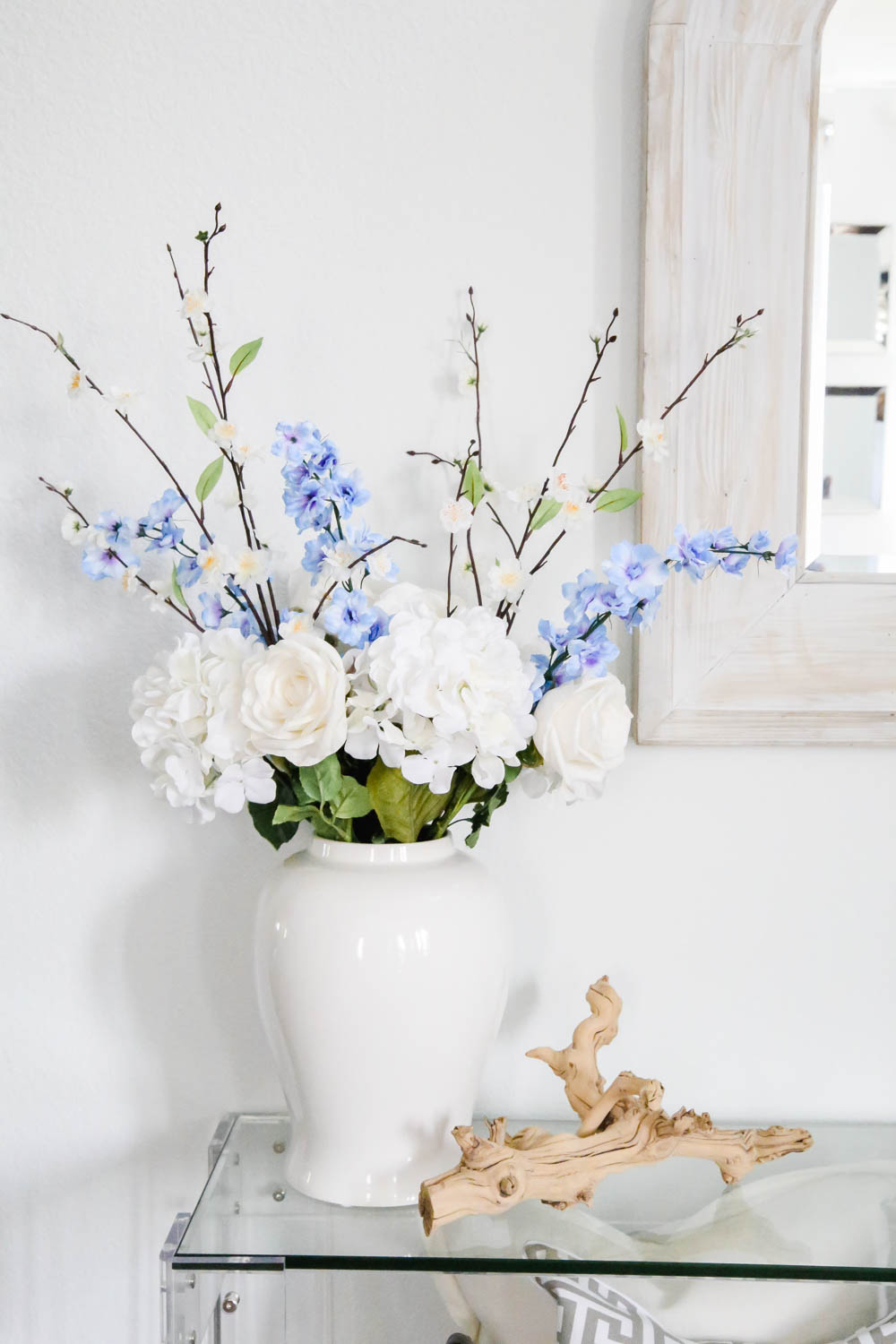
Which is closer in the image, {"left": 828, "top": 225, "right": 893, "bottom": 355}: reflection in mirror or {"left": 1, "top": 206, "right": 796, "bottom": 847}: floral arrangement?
{"left": 1, "top": 206, "right": 796, "bottom": 847}: floral arrangement

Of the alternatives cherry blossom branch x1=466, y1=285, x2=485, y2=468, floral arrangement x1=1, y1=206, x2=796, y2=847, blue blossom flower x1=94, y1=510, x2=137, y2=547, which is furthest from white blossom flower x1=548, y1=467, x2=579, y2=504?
blue blossom flower x1=94, y1=510, x2=137, y2=547

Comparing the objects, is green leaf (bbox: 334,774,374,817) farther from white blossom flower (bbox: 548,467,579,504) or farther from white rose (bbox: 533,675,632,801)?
white blossom flower (bbox: 548,467,579,504)

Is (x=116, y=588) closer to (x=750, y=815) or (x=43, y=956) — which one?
(x=43, y=956)

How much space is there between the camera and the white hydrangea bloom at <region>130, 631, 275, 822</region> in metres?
0.80

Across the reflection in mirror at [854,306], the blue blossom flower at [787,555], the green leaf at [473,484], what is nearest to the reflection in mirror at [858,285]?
the reflection in mirror at [854,306]

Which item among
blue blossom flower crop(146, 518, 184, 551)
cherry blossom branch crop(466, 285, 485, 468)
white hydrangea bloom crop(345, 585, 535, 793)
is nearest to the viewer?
white hydrangea bloom crop(345, 585, 535, 793)

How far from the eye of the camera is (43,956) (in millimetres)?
1072

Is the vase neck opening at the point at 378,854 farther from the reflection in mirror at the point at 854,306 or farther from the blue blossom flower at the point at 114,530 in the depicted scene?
the reflection in mirror at the point at 854,306

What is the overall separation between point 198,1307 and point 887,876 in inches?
27.8

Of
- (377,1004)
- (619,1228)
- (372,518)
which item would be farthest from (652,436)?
(619,1228)

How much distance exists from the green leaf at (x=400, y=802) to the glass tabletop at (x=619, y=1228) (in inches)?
11.5

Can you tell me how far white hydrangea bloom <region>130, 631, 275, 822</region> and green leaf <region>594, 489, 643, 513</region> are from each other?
31 cm

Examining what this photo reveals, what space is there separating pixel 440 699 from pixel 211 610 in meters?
0.22

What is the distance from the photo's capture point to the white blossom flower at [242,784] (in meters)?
0.81
